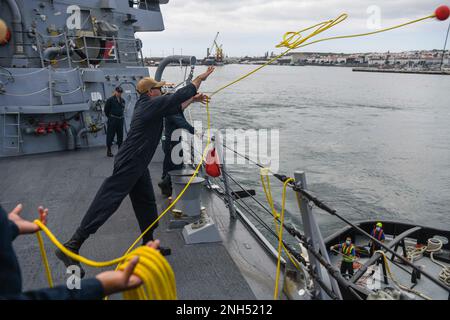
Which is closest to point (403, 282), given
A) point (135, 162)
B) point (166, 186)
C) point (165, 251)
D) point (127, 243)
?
point (166, 186)

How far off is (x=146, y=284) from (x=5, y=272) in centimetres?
55

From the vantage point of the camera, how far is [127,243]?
3.89 metres

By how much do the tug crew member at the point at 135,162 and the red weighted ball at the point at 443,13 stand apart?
184 centimetres

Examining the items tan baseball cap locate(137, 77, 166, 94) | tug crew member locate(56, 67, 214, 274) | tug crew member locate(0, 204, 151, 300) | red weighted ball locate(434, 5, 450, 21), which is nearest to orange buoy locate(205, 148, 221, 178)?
tug crew member locate(56, 67, 214, 274)

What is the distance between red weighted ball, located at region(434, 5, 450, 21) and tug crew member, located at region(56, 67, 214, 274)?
184cm

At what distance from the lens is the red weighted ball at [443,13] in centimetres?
235

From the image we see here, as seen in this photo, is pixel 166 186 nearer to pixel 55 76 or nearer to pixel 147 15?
pixel 55 76

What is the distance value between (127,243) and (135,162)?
1116 mm

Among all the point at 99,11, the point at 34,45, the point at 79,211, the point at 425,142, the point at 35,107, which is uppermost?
the point at 99,11

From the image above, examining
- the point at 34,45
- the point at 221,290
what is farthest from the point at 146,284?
the point at 34,45

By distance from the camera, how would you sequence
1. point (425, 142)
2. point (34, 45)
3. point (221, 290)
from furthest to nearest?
point (425, 142), point (34, 45), point (221, 290)

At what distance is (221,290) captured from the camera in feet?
9.77

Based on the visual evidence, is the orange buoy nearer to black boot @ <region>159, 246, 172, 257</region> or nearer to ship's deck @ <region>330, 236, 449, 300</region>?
black boot @ <region>159, 246, 172, 257</region>
